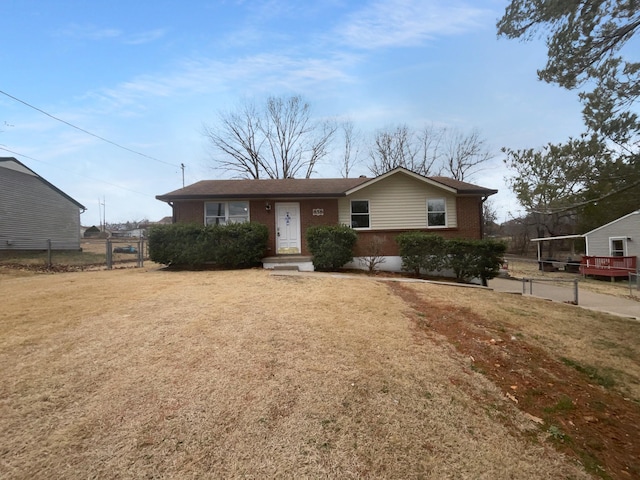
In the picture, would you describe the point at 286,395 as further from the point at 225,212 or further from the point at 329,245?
the point at 225,212

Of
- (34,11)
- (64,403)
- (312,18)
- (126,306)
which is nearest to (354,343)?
(64,403)

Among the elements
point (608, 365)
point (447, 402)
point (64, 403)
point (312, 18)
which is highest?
point (312, 18)

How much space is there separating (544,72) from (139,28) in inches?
436

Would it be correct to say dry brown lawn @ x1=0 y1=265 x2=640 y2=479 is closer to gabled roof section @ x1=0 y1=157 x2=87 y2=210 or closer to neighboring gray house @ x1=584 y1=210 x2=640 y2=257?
gabled roof section @ x1=0 y1=157 x2=87 y2=210

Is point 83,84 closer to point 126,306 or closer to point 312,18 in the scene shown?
point 312,18

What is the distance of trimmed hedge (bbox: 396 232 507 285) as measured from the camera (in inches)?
450

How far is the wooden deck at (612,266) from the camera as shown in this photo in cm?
2073

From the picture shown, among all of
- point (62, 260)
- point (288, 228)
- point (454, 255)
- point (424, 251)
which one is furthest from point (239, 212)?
point (62, 260)

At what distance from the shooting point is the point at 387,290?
→ 8.50 meters

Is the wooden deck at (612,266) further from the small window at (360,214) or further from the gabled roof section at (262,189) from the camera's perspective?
the gabled roof section at (262,189)

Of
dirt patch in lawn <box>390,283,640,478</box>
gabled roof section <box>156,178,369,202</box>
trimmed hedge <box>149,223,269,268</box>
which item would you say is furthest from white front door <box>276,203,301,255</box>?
dirt patch in lawn <box>390,283,640,478</box>

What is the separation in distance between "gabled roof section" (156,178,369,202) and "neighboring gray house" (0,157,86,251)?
13138mm

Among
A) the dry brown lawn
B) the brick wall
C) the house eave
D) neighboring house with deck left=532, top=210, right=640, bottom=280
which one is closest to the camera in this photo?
the dry brown lawn

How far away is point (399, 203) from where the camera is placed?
1390 cm
